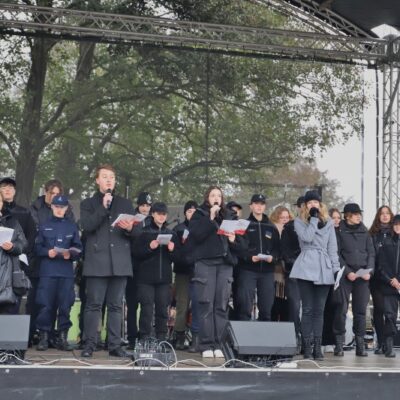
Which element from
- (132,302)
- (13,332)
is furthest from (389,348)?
(13,332)

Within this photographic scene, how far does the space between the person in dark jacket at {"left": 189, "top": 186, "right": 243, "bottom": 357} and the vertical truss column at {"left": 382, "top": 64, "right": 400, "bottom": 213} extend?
196 inches

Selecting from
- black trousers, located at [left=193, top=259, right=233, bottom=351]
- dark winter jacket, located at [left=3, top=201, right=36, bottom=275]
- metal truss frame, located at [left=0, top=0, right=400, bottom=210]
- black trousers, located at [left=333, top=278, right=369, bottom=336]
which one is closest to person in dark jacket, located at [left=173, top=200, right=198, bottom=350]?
black trousers, located at [left=193, top=259, right=233, bottom=351]

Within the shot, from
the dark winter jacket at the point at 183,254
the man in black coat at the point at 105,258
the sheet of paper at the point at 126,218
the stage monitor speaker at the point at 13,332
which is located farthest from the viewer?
the dark winter jacket at the point at 183,254

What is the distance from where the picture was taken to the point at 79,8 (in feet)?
42.4

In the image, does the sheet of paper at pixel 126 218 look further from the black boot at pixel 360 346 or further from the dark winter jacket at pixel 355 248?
the black boot at pixel 360 346

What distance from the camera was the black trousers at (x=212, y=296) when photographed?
27.0 ft

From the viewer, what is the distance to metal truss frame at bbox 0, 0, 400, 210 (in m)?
12.2

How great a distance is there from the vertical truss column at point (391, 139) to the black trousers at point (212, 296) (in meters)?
5.07

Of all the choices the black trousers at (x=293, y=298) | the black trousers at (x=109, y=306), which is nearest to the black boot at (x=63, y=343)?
the black trousers at (x=109, y=306)

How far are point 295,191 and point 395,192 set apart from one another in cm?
196


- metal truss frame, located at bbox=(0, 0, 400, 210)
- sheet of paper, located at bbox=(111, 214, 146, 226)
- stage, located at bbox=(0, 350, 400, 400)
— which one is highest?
metal truss frame, located at bbox=(0, 0, 400, 210)

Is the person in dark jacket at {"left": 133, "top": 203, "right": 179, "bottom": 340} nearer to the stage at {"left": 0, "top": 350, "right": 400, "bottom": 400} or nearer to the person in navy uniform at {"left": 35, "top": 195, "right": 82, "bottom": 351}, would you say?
the person in navy uniform at {"left": 35, "top": 195, "right": 82, "bottom": 351}

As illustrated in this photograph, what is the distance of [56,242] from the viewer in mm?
8445

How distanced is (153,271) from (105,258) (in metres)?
0.96
